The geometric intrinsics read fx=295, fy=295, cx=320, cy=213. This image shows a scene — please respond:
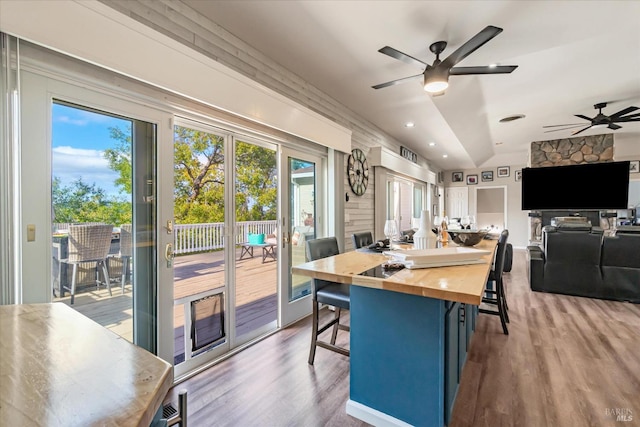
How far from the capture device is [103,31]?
1535mm

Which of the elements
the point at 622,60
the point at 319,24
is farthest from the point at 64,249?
the point at 622,60

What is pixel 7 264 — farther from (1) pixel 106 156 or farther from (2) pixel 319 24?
(2) pixel 319 24

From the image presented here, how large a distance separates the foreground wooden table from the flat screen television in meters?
7.79

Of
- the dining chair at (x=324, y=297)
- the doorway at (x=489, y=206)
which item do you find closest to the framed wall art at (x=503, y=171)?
the doorway at (x=489, y=206)

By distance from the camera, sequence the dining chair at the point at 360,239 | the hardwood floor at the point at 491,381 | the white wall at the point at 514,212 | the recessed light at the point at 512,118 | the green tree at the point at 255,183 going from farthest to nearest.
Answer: the white wall at the point at 514,212 < the recessed light at the point at 512,118 < the dining chair at the point at 360,239 < the green tree at the point at 255,183 < the hardwood floor at the point at 491,381

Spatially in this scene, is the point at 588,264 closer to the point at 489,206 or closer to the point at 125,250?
the point at 125,250

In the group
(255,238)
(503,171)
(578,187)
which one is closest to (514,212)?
(503,171)

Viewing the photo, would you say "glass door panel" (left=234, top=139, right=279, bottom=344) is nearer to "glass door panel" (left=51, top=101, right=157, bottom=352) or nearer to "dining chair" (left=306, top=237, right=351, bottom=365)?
"dining chair" (left=306, top=237, right=351, bottom=365)

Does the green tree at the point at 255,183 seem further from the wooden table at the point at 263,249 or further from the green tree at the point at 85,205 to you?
the green tree at the point at 85,205

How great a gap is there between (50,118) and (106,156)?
0.33 m

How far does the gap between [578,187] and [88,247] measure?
8.08 metres

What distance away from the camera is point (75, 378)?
60 centimetres

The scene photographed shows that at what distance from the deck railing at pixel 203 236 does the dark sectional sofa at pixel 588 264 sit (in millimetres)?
4245

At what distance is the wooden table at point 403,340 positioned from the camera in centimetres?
146
